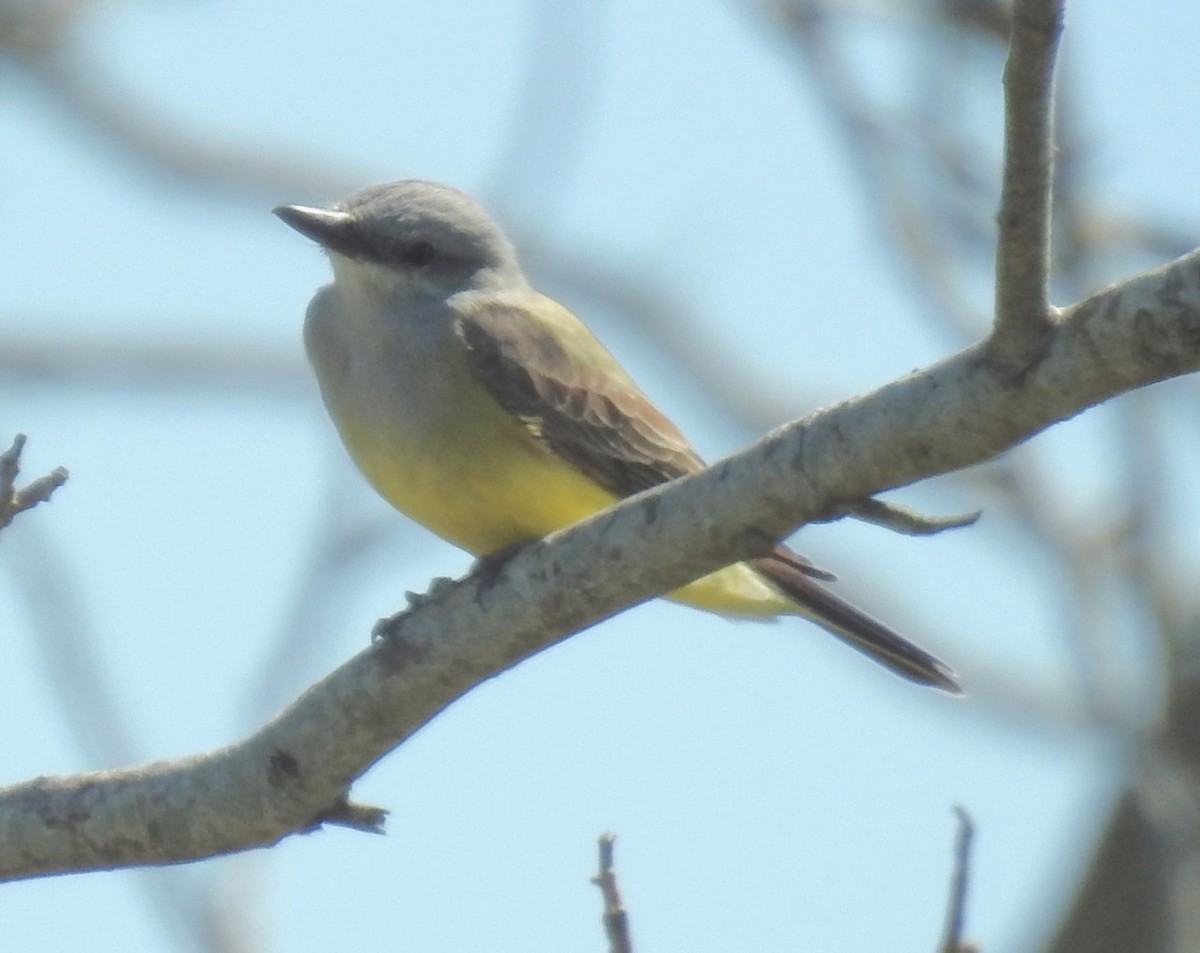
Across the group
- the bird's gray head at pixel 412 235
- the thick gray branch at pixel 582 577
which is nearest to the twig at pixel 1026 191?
the thick gray branch at pixel 582 577

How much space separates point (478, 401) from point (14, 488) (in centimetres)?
203

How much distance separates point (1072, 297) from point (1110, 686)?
1746 millimetres

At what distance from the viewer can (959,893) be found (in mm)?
3459

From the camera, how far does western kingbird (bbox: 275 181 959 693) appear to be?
20.0ft

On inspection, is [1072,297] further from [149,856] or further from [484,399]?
[149,856]

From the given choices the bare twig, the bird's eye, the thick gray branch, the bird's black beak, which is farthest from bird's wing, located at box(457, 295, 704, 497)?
the bare twig

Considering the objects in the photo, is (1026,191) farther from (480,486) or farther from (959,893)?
(480,486)

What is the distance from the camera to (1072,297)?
354 inches

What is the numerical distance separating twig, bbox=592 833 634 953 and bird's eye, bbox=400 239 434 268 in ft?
11.1

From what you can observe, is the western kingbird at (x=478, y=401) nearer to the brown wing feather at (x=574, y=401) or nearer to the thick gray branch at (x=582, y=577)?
the brown wing feather at (x=574, y=401)

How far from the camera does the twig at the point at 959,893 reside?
335 centimetres

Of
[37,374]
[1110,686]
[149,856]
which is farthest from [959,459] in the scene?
[37,374]

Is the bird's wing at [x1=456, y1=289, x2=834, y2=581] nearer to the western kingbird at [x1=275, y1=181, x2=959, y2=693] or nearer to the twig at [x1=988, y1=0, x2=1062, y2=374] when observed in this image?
the western kingbird at [x1=275, y1=181, x2=959, y2=693]

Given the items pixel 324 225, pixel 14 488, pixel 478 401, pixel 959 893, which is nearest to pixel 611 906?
pixel 959 893
